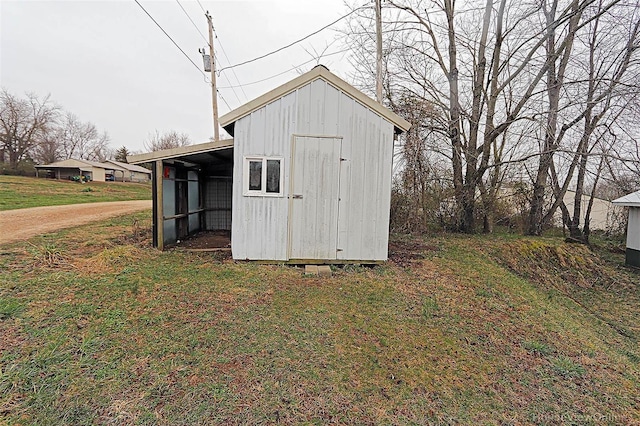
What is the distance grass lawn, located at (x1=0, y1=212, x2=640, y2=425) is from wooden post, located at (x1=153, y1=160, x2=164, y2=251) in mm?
701

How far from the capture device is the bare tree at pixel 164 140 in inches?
1720

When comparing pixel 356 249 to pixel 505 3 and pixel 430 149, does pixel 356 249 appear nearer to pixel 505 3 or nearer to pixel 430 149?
pixel 430 149

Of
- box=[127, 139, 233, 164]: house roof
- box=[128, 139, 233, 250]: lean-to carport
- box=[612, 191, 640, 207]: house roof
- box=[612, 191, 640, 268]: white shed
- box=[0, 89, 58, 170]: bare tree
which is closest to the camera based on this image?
box=[127, 139, 233, 164]: house roof

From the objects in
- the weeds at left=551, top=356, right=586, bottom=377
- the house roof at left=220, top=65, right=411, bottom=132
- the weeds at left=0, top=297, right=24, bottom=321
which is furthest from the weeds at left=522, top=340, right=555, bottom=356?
the weeds at left=0, top=297, right=24, bottom=321

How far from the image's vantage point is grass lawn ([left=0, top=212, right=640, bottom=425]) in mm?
2594

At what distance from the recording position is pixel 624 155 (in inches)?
388

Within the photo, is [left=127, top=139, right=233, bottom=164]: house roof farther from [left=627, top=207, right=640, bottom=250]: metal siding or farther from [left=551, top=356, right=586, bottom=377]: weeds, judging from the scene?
[left=627, top=207, right=640, bottom=250]: metal siding

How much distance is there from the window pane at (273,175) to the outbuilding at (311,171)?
0.8 inches

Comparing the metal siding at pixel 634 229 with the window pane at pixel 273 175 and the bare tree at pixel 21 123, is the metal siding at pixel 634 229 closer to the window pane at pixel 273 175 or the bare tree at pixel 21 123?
the window pane at pixel 273 175

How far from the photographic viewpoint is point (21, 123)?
34.4m

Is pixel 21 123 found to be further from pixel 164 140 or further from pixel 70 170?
pixel 164 140

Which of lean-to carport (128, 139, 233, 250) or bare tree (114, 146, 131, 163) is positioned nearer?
lean-to carport (128, 139, 233, 250)

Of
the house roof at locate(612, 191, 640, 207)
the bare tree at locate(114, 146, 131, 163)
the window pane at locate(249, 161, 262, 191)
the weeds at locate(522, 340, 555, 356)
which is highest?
the bare tree at locate(114, 146, 131, 163)

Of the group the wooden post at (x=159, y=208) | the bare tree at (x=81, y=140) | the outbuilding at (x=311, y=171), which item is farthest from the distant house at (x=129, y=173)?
the outbuilding at (x=311, y=171)
